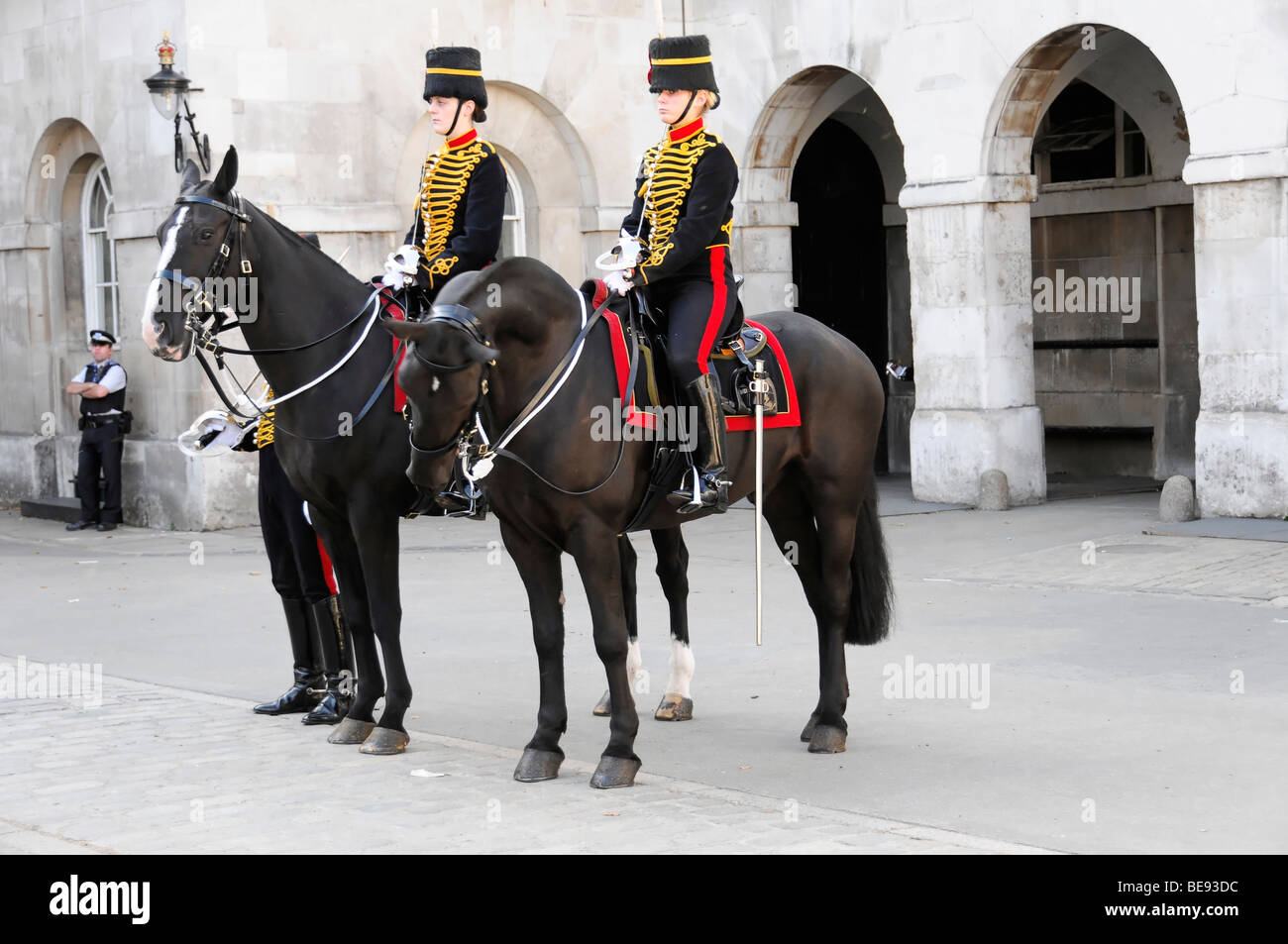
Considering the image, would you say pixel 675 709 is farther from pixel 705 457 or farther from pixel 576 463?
pixel 576 463

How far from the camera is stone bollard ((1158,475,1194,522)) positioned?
46.5ft

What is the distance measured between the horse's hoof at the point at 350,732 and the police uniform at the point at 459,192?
1.87 m

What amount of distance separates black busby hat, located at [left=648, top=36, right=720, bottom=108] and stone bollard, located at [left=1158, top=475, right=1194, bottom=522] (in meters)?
8.30

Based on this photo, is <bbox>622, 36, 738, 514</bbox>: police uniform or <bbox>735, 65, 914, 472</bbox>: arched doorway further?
<bbox>735, 65, 914, 472</bbox>: arched doorway

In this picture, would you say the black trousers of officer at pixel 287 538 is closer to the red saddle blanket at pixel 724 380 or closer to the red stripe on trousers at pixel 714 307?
the red saddle blanket at pixel 724 380

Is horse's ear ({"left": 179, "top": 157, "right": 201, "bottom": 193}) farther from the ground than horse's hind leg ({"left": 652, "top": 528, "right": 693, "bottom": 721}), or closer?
farther from the ground

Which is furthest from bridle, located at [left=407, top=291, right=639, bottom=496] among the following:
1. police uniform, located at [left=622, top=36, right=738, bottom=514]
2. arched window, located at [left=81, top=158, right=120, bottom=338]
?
arched window, located at [left=81, top=158, right=120, bottom=338]

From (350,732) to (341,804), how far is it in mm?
1210

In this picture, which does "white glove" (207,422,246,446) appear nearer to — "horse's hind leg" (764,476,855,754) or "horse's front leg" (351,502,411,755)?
"horse's front leg" (351,502,411,755)

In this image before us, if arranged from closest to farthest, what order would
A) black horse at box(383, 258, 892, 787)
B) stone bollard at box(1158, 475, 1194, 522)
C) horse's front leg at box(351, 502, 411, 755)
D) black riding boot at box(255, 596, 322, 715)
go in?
1. black horse at box(383, 258, 892, 787)
2. horse's front leg at box(351, 502, 411, 755)
3. black riding boot at box(255, 596, 322, 715)
4. stone bollard at box(1158, 475, 1194, 522)

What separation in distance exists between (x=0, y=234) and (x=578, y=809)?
46.9ft

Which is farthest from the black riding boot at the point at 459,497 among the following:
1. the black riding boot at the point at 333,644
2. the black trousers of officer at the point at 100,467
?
the black trousers of officer at the point at 100,467
